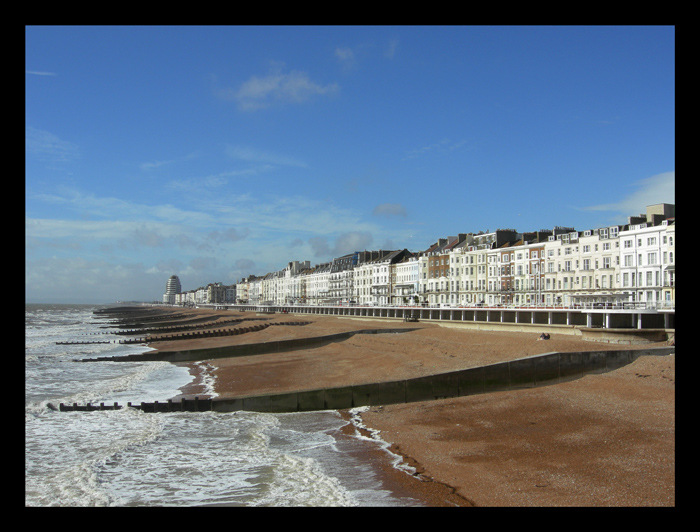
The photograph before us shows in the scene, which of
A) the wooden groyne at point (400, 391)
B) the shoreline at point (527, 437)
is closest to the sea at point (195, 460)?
the wooden groyne at point (400, 391)

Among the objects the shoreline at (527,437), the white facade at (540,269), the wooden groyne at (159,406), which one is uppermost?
the white facade at (540,269)

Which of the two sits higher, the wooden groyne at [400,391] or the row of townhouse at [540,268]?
the row of townhouse at [540,268]

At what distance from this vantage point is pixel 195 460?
14508 mm

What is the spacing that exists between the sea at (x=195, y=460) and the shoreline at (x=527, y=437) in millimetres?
979

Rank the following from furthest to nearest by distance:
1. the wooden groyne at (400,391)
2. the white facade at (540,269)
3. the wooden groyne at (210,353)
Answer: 1. the white facade at (540,269)
2. the wooden groyne at (210,353)
3. the wooden groyne at (400,391)

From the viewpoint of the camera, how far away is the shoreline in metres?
11.4

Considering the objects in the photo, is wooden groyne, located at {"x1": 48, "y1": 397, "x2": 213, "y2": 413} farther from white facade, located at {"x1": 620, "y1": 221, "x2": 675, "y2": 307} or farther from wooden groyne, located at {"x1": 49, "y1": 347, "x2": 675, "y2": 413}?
white facade, located at {"x1": 620, "y1": 221, "x2": 675, "y2": 307}

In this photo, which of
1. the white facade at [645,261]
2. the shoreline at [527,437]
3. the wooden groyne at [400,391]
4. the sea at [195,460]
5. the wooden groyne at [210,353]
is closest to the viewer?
the shoreline at [527,437]

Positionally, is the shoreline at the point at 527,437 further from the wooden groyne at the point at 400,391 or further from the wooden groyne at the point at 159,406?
the wooden groyne at the point at 159,406

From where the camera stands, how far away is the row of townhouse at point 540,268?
51.8 meters
